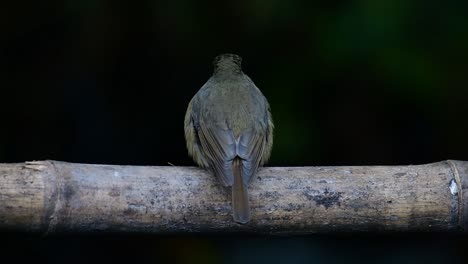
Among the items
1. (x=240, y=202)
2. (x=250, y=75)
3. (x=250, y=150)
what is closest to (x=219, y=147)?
(x=250, y=150)

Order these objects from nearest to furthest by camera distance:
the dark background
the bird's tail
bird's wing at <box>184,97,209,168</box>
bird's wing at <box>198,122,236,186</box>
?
1. the bird's tail
2. bird's wing at <box>198,122,236,186</box>
3. bird's wing at <box>184,97,209,168</box>
4. the dark background

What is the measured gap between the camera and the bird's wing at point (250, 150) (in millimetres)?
4371

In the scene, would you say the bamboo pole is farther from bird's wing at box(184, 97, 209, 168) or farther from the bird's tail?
bird's wing at box(184, 97, 209, 168)

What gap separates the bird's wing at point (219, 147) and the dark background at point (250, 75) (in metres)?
1.79

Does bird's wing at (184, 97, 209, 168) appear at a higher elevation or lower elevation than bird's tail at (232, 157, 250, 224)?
higher

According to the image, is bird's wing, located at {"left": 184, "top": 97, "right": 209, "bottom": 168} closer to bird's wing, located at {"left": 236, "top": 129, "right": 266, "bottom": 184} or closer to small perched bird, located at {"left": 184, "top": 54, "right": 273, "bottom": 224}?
small perched bird, located at {"left": 184, "top": 54, "right": 273, "bottom": 224}

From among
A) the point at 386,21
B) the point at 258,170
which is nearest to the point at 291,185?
the point at 258,170

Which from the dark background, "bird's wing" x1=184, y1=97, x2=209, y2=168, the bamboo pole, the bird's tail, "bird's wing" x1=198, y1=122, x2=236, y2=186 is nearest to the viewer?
the bamboo pole

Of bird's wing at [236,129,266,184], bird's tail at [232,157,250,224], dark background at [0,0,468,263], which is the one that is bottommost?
bird's tail at [232,157,250,224]

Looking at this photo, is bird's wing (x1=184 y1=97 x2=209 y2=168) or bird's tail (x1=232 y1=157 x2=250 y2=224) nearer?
bird's tail (x1=232 y1=157 x2=250 y2=224)

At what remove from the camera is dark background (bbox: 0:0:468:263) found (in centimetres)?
646

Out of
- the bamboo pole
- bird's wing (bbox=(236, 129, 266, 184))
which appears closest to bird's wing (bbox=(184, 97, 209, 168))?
bird's wing (bbox=(236, 129, 266, 184))

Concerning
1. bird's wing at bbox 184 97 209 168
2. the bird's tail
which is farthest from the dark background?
the bird's tail

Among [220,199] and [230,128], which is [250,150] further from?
[220,199]
